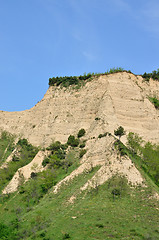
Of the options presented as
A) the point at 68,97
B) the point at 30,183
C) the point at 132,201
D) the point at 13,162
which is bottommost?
the point at 132,201

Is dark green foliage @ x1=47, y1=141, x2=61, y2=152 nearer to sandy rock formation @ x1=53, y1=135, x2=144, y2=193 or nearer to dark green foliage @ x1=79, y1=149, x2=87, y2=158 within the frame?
dark green foliage @ x1=79, y1=149, x2=87, y2=158

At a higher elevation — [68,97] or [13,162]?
[68,97]

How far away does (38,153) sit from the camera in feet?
227

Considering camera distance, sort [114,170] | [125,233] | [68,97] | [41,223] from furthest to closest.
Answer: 1. [68,97]
2. [114,170]
3. [41,223]
4. [125,233]

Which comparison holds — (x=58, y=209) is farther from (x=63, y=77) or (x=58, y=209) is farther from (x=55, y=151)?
(x=63, y=77)

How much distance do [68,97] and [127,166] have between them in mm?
36975

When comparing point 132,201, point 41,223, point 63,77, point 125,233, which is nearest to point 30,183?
point 41,223

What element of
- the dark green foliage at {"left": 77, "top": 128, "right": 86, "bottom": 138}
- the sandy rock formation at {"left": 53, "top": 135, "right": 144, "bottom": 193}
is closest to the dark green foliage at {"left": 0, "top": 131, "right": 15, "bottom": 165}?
the dark green foliage at {"left": 77, "top": 128, "right": 86, "bottom": 138}

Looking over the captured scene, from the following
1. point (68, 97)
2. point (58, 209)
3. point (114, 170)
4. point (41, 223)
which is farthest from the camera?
point (68, 97)

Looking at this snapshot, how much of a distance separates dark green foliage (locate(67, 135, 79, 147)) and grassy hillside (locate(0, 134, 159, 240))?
443cm

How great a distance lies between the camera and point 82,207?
146 feet

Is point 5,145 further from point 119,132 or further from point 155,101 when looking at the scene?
point 155,101

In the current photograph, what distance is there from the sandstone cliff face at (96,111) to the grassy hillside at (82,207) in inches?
385

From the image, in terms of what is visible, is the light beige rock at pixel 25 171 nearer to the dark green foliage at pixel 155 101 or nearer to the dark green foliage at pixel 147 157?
the dark green foliage at pixel 147 157
